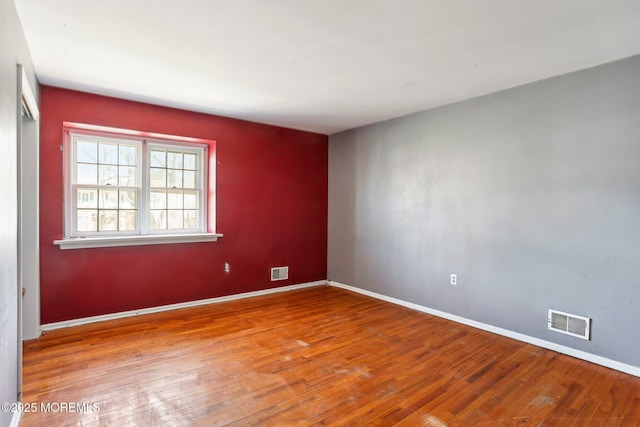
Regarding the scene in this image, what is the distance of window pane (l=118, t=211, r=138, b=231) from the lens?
3.72 metres

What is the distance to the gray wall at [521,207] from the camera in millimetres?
2541

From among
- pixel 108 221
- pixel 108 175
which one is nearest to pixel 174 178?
pixel 108 175

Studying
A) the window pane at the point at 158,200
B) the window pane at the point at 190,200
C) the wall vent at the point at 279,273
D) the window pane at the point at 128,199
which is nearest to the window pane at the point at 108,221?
the window pane at the point at 128,199

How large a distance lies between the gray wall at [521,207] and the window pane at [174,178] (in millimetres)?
2503

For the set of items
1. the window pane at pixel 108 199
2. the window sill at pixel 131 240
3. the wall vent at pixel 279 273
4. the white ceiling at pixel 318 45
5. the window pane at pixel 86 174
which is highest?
the white ceiling at pixel 318 45

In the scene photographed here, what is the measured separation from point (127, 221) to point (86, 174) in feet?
2.10

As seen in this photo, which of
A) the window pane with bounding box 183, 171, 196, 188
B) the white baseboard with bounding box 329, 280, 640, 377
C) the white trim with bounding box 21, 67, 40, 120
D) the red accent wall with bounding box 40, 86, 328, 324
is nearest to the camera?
the white trim with bounding box 21, 67, 40, 120

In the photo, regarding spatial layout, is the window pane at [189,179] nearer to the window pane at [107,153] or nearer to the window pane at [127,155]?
the window pane at [127,155]

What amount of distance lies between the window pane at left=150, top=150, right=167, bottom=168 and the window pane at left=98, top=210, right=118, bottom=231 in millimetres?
711

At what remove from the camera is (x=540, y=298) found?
296 cm

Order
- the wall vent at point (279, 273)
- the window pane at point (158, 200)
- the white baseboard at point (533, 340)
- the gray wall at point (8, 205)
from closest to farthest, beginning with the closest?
the gray wall at point (8, 205) < the white baseboard at point (533, 340) < the window pane at point (158, 200) < the wall vent at point (279, 273)

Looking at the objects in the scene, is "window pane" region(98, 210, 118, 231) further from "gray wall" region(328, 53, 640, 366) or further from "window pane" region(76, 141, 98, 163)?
"gray wall" region(328, 53, 640, 366)

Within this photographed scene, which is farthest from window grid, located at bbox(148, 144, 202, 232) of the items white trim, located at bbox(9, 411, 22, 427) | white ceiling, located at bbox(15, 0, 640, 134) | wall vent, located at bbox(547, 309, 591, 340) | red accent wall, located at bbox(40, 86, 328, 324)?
wall vent, located at bbox(547, 309, 591, 340)

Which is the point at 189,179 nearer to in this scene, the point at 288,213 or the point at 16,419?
the point at 288,213
